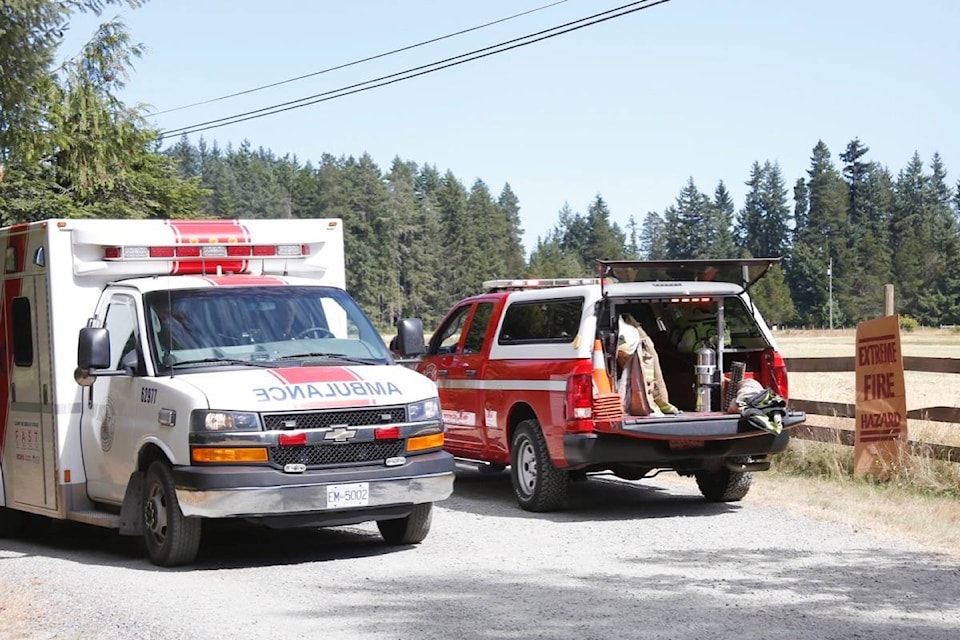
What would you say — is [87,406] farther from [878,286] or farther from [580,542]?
[878,286]

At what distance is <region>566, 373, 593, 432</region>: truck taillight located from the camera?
11.6 metres

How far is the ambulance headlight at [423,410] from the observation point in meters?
9.92

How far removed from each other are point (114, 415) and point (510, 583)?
3.49 metres

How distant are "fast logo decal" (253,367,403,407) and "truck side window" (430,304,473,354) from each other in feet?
14.8

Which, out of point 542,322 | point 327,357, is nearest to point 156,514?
point 327,357

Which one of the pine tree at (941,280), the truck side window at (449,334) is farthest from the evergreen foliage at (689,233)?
the truck side window at (449,334)

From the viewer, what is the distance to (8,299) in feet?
37.7

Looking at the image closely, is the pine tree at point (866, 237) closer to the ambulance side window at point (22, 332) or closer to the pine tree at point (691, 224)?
the pine tree at point (691, 224)

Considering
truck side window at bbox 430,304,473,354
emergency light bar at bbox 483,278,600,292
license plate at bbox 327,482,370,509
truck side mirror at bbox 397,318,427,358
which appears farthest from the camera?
truck side window at bbox 430,304,473,354

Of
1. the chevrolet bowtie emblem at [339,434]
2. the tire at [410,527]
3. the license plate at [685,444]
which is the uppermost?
the chevrolet bowtie emblem at [339,434]

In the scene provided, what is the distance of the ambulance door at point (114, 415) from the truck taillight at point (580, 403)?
3.67 m

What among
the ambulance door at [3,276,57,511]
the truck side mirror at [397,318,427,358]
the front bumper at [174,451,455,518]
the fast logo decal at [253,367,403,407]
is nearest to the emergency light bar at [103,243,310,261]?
the ambulance door at [3,276,57,511]

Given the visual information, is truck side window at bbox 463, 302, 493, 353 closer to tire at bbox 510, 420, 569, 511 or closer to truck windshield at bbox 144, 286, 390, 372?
tire at bbox 510, 420, 569, 511

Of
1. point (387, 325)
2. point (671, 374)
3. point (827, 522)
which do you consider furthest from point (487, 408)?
point (387, 325)
